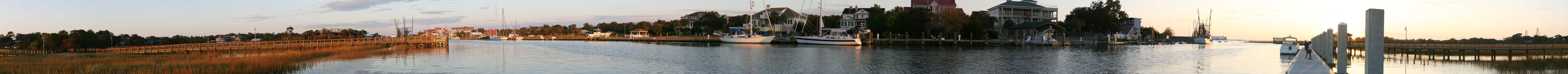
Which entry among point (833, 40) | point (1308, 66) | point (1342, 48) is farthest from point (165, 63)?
point (833, 40)

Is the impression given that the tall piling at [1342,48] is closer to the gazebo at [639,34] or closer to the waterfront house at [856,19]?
the waterfront house at [856,19]

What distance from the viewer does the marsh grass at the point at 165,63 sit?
18578mm

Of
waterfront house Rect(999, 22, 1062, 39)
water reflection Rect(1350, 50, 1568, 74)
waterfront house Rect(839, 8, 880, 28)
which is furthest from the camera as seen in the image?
waterfront house Rect(839, 8, 880, 28)

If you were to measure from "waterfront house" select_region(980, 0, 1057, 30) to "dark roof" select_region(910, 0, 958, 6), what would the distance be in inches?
192

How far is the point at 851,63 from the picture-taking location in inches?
1243

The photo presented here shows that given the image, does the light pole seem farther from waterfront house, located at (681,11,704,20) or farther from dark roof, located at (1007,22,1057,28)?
dark roof, located at (1007,22,1057,28)

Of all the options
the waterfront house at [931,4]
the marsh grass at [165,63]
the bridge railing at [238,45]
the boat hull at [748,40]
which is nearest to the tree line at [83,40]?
the bridge railing at [238,45]

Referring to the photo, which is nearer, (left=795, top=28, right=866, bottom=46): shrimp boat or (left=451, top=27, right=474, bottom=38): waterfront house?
(left=795, top=28, right=866, bottom=46): shrimp boat

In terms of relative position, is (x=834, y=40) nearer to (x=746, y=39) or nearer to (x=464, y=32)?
(x=746, y=39)

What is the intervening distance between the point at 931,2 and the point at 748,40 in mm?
38624

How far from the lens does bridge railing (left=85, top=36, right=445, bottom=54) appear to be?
3012cm

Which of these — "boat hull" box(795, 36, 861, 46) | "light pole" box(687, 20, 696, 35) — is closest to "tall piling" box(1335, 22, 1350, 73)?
"boat hull" box(795, 36, 861, 46)

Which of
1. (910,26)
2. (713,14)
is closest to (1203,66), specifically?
(910,26)

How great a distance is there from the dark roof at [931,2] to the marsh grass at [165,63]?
74.9 m
